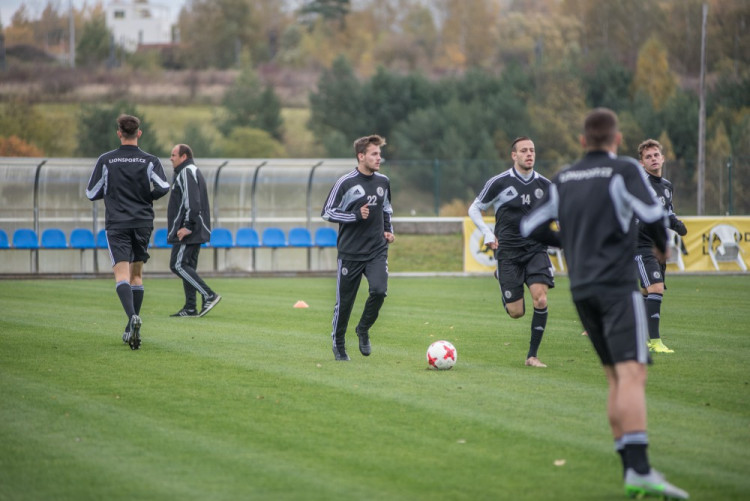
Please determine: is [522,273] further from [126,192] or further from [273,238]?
[273,238]

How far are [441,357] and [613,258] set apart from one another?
4.15m

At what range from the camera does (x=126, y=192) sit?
11.3m

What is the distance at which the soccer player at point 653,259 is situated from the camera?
11430 mm

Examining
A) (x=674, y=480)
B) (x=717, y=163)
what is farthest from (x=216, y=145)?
(x=674, y=480)

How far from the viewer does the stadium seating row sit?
89.5 ft

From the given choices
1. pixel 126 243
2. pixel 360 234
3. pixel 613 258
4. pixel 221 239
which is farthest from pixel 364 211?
pixel 221 239

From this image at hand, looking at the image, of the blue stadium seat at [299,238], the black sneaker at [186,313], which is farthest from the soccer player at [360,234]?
the blue stadium seat at [299,238]

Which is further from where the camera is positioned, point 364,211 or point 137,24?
point 137,24

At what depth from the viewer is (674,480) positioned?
5719 mm

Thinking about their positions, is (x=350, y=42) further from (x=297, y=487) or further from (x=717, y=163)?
(x=297, y=487)

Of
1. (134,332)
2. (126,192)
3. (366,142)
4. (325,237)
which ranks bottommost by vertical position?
(134,332)

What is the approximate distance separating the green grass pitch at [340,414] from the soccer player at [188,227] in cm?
106

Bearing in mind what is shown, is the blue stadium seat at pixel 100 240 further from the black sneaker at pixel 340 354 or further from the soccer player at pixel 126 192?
the black sneaker at pixel 340 354

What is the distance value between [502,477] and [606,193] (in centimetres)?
174
